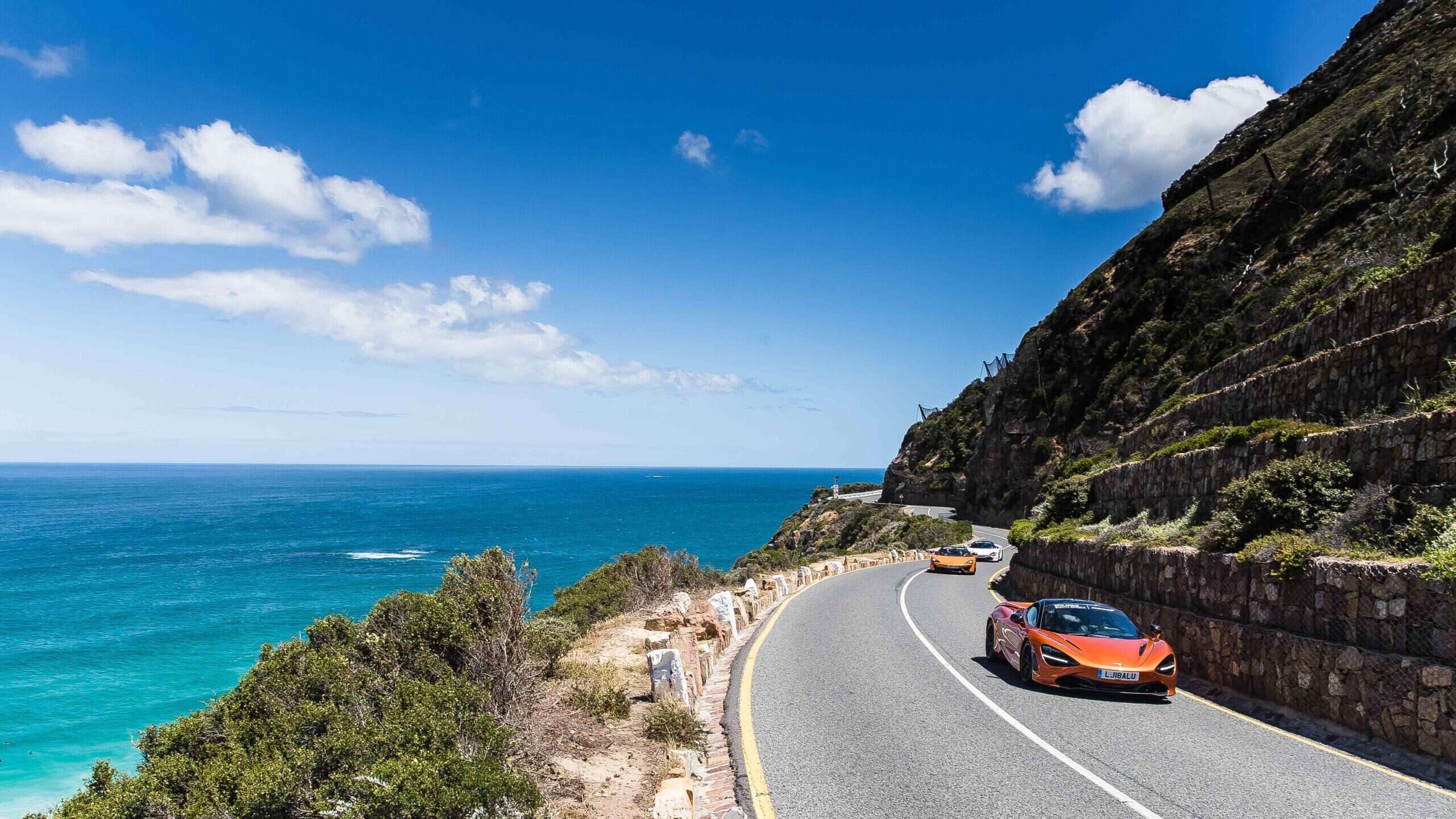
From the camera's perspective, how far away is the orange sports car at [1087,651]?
32.3 feet

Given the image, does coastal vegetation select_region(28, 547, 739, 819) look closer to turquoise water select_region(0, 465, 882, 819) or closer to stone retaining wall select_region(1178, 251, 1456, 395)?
stone retaining wall select_region(1178, 251, 1456, 395)

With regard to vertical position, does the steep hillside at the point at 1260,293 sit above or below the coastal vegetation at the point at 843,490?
above

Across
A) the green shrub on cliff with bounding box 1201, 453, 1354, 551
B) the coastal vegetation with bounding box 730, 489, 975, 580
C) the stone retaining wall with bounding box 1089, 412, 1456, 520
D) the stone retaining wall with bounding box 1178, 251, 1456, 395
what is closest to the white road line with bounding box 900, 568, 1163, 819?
the green shrub on cliff with bounding box 1201, 453, 1354, 551

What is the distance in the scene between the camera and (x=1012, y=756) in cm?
733

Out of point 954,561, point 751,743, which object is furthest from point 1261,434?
point 954,561

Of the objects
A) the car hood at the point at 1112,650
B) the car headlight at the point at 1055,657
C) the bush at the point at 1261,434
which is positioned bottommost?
the car headlight at the point at 1055,657

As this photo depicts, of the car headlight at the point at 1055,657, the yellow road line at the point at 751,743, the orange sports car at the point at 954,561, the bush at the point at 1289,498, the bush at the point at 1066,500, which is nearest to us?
the yellow road line at the point at 751,743

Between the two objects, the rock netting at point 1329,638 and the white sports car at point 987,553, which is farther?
the white sports car at point 987,553

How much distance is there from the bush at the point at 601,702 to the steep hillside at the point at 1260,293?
1306 cm

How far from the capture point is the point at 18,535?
9056 centimetres

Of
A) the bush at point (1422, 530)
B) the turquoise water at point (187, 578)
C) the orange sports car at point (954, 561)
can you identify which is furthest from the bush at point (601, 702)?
the orange sports car at point (954, 561)

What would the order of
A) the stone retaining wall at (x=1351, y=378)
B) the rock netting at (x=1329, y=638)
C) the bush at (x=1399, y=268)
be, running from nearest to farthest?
1. the rock netting at (x=1329, y=638)
2. the stone retaining wall at (x=1351, y=378)
3. the bush at (x=1399, y=268)

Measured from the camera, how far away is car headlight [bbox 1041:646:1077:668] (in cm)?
1017

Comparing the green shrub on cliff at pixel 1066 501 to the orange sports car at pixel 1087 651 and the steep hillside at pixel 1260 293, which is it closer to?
the steep hillside at pixel 1260 293
